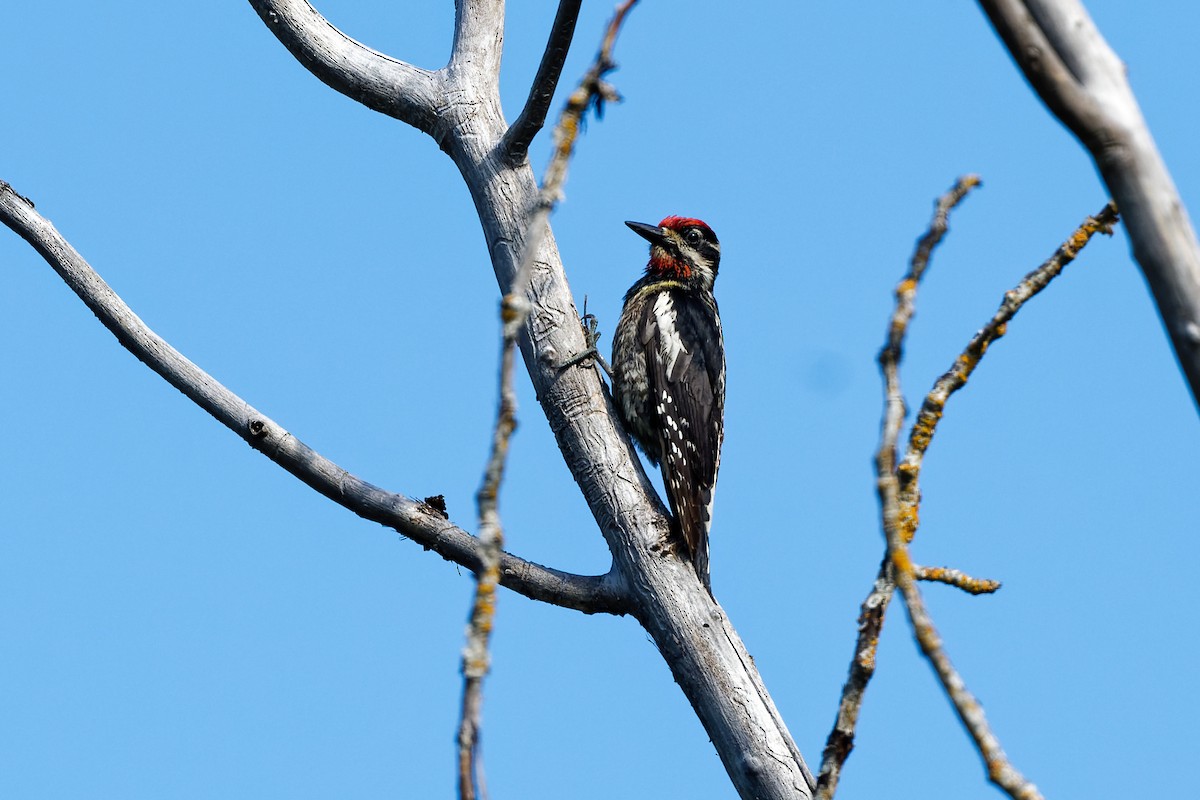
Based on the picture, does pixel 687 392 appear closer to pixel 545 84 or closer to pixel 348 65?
pixel 545 84

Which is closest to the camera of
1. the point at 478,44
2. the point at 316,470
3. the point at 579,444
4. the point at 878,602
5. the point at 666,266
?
the point at 878,602

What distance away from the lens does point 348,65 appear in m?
3.97

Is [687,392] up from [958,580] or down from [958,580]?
up

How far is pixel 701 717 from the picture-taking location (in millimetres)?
3184

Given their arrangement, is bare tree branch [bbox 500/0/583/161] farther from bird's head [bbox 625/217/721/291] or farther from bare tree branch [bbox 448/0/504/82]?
bird's head [bbox 625/217/721/291]

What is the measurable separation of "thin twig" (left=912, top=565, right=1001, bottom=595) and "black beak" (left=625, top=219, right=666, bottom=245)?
3382 millimetres

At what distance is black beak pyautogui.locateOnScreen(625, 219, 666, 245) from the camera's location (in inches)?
210

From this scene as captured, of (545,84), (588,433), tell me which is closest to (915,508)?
(588,433)

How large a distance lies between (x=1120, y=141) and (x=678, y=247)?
3.95 metres

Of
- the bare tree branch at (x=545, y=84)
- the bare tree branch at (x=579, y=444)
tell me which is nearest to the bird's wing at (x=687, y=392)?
the bare tree branch at (x=579, y=444)

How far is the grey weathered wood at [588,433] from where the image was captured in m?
3.08

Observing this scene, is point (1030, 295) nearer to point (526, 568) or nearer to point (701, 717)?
point (701, 717)

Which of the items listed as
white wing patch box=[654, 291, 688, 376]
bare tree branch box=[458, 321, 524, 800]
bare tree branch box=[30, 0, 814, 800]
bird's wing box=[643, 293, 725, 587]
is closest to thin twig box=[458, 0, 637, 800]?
bare tree branch box=[458, 321, 524, 800]

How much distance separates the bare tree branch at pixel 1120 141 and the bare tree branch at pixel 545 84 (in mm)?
2029
